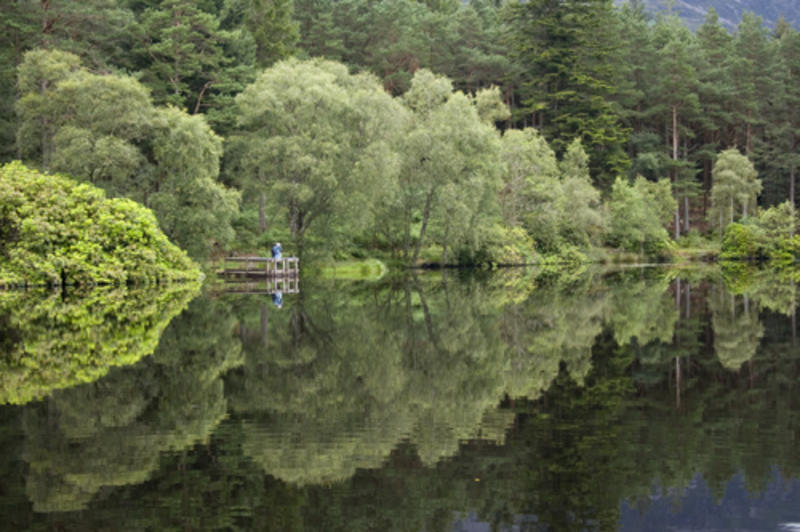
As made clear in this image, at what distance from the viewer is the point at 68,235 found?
2752cm

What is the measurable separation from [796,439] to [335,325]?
10750 mm

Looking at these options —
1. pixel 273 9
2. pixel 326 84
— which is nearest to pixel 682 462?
pixel 326 84

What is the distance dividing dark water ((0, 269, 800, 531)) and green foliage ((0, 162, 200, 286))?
11566mm

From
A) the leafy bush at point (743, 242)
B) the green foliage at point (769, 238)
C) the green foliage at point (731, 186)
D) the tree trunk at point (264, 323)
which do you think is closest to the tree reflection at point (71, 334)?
the tree trunk at point (264, 323)

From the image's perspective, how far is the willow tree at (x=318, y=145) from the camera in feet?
126

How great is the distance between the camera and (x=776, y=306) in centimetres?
2052

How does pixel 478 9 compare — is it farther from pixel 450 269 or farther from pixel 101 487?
pixel 101 487

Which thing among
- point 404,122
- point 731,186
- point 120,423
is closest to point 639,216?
point 731,186

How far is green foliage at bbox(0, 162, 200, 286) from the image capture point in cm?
2712

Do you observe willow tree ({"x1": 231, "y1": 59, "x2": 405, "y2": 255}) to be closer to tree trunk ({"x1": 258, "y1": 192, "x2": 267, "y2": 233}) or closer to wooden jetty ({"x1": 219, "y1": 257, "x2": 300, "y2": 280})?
wooden jetty ({"x1": 219, "y1": 257, "x2": 300, "y2": 280})

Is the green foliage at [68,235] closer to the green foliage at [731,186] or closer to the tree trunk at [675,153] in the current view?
the green foliage at [731,186]

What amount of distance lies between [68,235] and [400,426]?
2293 centimetres

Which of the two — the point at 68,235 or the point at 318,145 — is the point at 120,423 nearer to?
the point at 68,235

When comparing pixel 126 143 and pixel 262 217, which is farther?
pixel 262 217
